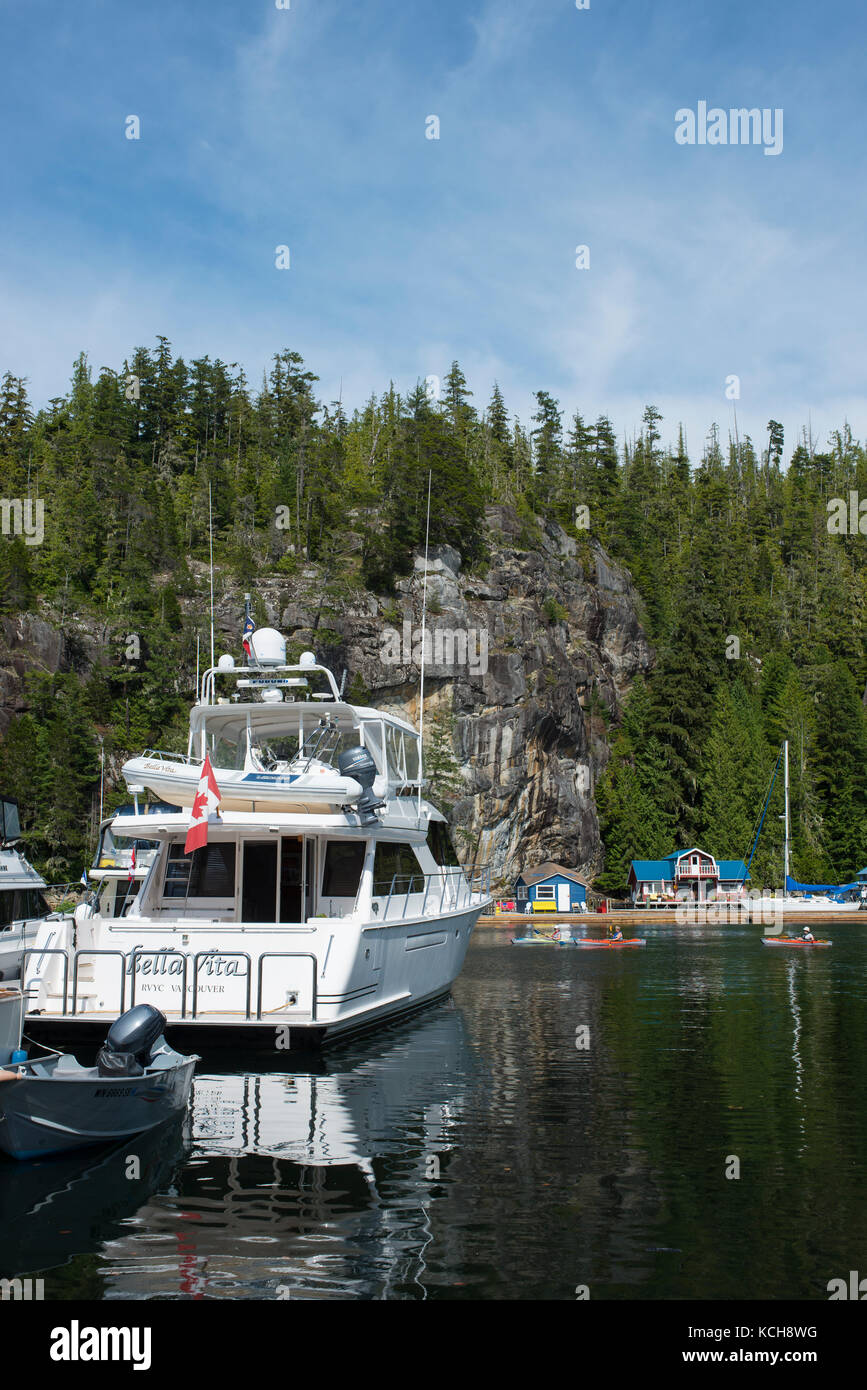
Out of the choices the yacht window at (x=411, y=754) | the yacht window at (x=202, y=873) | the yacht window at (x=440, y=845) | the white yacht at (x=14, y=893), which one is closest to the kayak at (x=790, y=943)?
the yacht window at (x=440, y=845)

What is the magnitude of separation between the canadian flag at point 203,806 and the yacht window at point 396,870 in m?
3.53

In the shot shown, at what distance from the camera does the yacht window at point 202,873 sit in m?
17.2

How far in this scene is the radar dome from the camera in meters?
18.9

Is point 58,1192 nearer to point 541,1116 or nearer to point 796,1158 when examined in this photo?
point 541,1116

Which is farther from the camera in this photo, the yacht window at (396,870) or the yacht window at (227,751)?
the yacht window at (227,751)

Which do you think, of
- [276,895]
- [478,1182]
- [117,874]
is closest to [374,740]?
[276,895]

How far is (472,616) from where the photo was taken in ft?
230

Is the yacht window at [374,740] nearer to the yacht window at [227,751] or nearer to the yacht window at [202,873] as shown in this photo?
the yacht window at [227,751]

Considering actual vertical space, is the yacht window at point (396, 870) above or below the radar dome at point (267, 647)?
below

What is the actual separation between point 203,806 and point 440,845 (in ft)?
31.8

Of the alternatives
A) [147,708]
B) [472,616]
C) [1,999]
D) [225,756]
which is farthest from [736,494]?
[1,999]

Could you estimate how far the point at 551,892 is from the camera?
220ft

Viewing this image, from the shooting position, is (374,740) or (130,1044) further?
(374,740)

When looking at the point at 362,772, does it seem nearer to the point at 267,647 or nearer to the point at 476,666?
the point at 267,647
